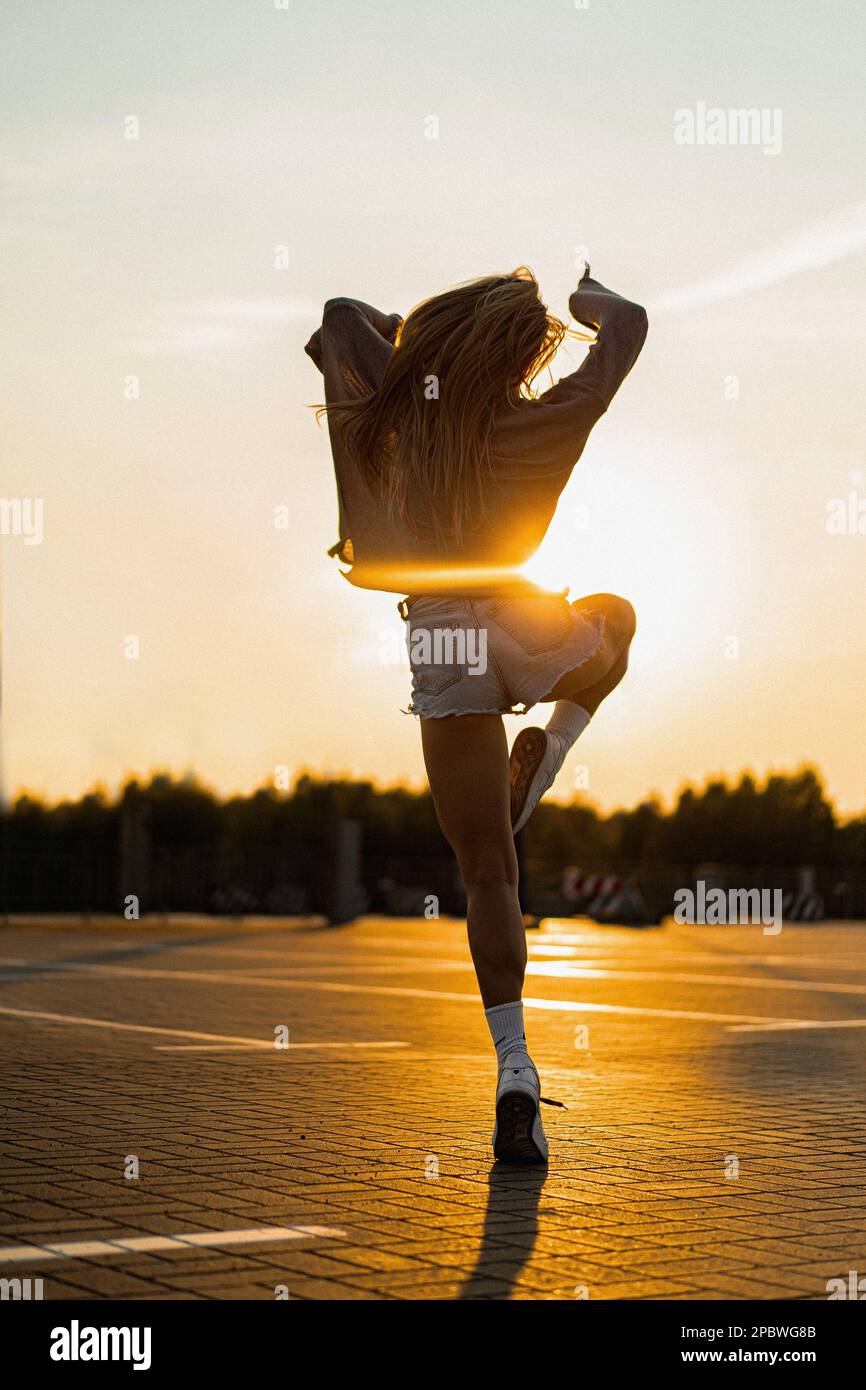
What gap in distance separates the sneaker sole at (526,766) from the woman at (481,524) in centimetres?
7

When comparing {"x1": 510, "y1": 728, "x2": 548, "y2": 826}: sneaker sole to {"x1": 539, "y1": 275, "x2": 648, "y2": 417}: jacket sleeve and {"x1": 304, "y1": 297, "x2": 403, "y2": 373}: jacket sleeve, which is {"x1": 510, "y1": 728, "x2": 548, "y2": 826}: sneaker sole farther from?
{"x1": 304, "y1": 297, "x2": 403, "y2": 373}: jacket sleeve

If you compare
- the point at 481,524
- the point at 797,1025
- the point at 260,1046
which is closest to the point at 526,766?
the point at 481,524

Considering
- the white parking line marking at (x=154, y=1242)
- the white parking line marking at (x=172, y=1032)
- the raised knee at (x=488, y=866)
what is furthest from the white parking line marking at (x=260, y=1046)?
the white parking line marking at (x=154, y=1242)

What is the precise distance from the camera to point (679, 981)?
13.8 metres

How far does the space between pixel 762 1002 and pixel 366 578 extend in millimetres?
7383

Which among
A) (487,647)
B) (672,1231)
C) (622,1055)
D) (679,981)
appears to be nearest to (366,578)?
(487,647)

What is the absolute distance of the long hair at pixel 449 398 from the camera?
4656 millimetres

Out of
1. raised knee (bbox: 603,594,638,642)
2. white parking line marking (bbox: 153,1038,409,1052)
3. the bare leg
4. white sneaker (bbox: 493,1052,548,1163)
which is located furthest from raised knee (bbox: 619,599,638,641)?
white parking line marking (bbox: 153,1038,409,1052)

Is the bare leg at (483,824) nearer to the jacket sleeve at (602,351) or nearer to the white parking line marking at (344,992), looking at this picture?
Result: the jacket sleeve at (602,351)

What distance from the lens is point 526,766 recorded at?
4934mm

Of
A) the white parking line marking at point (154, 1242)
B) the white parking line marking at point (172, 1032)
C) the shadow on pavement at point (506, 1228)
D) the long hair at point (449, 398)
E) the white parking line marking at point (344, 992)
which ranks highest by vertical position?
the long hair at point (449, 398)

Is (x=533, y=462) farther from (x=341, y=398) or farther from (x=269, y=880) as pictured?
(x=269, y=880)

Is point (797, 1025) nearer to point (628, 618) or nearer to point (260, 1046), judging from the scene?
point (260, 1046)
